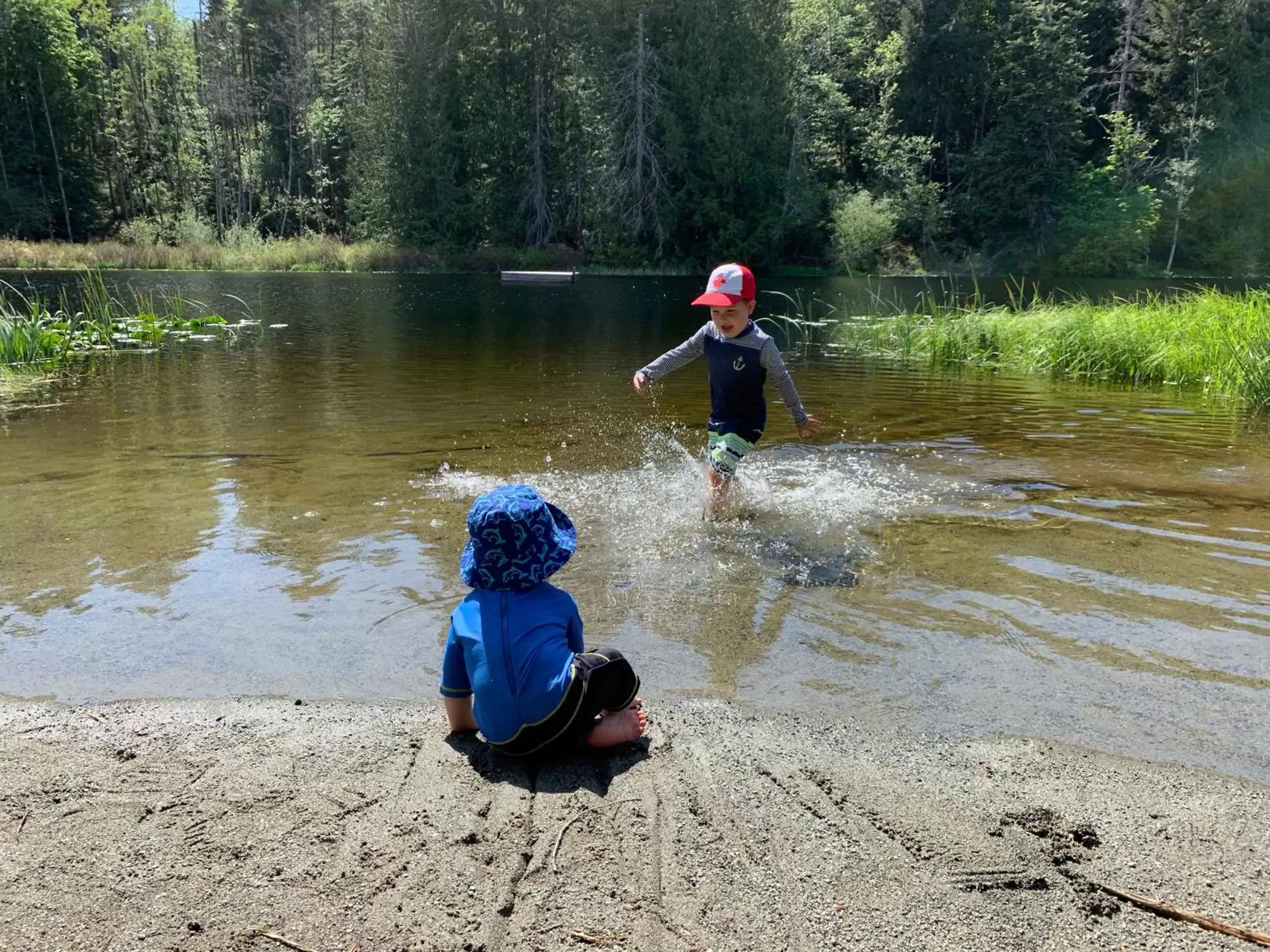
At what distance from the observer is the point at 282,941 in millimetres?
2369

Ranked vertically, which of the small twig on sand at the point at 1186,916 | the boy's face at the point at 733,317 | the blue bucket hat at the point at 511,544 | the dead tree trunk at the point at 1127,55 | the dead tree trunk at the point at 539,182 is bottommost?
the small twig on sand at the point at 1186,916

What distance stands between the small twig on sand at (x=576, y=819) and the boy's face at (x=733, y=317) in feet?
12.8

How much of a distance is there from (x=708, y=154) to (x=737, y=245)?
4.89 metres

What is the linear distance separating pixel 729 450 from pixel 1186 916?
457 centimetres

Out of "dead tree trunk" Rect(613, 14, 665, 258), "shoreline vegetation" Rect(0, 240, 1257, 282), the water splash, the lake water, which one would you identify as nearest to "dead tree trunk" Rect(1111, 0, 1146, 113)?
"shoreline vegetation" Rect(0, 240, 1257, 282)

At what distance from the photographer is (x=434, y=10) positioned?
51.1 m

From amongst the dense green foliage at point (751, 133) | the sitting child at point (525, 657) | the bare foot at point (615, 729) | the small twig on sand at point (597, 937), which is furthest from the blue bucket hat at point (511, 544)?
the dense green foliage at point (751, 133)

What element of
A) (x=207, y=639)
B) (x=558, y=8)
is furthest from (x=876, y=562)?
(x=558, y=8)

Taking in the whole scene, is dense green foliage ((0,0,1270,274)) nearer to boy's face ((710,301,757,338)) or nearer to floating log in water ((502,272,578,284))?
floating log in water ((502,272,578,284))

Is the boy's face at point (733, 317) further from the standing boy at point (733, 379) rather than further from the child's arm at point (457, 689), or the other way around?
the child's arm at point (457, 689)

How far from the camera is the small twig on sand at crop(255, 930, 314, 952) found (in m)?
2.35

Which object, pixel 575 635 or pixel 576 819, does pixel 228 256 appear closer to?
pixel 575 635

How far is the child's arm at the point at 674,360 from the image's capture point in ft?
22.1

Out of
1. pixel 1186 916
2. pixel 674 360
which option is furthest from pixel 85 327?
pixel 1186 916
